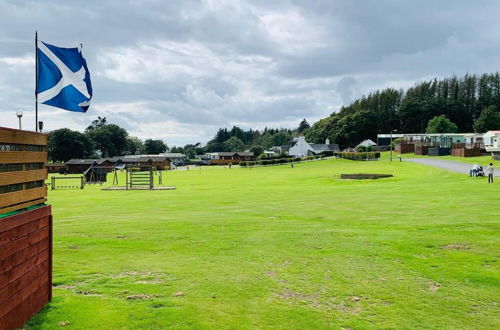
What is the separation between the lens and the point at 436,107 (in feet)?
492

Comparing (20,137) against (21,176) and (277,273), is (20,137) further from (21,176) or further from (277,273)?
(277,273)

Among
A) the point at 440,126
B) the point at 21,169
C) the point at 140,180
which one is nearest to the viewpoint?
the point at 21,169

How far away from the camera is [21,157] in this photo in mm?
7570

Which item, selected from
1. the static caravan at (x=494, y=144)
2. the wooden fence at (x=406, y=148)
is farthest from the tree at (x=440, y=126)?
the static caravan at (x=494, y=144)

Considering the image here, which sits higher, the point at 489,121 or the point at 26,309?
the point at 489,121

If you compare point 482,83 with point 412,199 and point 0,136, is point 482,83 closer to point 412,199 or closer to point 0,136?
point 412,199

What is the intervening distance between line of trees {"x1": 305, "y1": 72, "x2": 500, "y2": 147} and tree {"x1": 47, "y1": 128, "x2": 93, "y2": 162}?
3597 inches

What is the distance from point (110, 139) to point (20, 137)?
7213 inches

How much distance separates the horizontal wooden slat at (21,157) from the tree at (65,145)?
150361 mm

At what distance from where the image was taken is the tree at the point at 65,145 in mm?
146750

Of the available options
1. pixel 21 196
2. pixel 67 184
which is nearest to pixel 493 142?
pixel 67 184

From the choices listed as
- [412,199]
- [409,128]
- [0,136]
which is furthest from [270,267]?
[409,128]

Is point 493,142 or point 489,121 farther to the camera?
point 489,121

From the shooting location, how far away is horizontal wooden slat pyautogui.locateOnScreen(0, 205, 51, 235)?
22.0 feet
